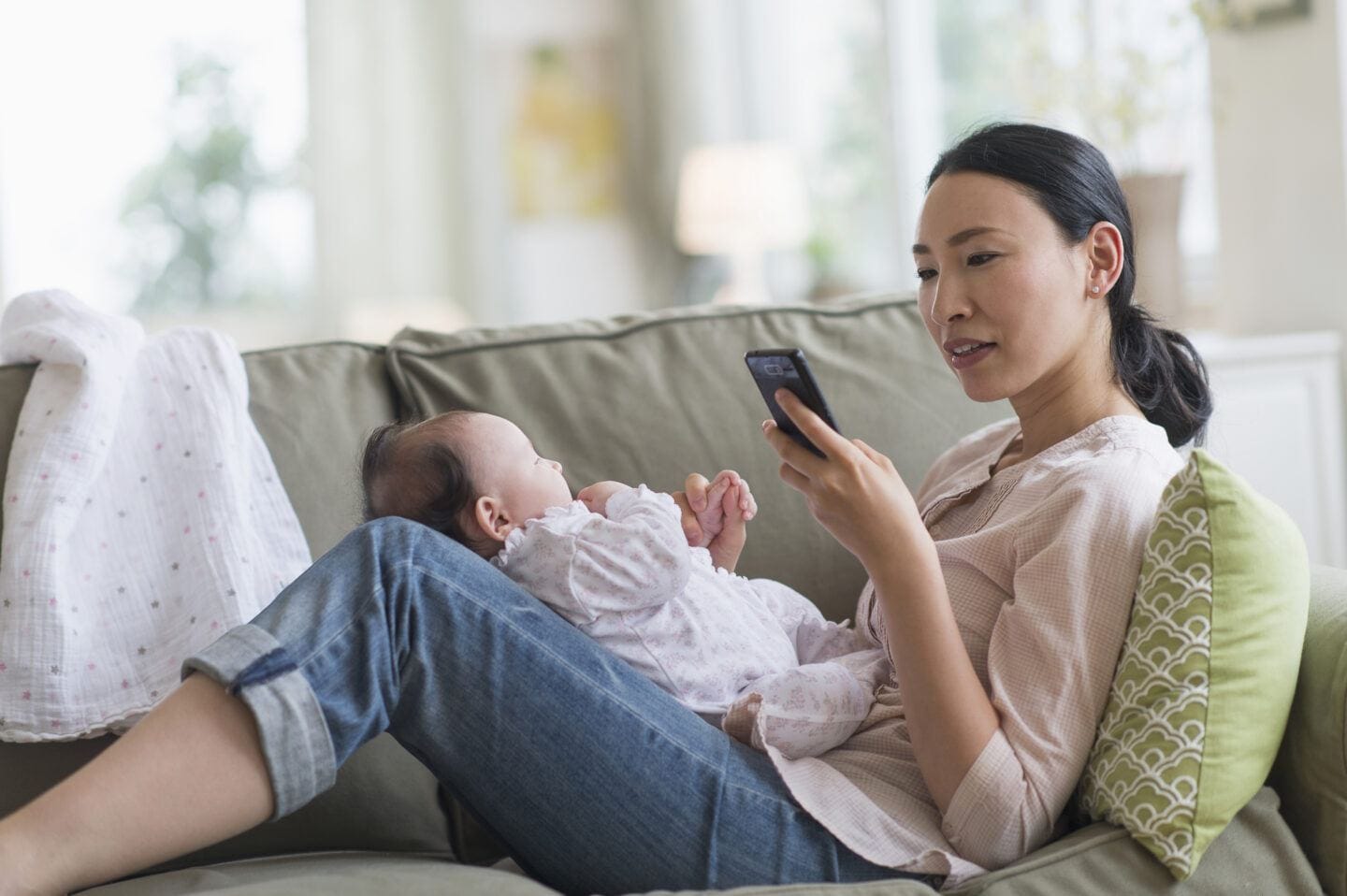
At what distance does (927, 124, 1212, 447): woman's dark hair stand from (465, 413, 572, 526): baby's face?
53 centimetres

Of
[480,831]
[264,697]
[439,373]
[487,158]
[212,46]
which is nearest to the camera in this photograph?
[264,697]

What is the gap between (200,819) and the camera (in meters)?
1.11

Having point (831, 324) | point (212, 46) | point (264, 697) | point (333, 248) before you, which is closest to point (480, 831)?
point (264, 697)

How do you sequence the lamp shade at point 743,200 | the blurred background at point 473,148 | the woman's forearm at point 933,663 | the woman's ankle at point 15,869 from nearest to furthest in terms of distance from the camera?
the woman's ankle at point 15,869, the woman's forearm at point 933,663, the lamp shade at point 743,200, the blurred background at point 473,148

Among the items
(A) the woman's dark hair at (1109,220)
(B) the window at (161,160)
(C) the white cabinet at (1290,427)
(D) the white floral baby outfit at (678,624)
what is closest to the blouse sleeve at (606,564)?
(D) the white floral baby outfit at (678,624)

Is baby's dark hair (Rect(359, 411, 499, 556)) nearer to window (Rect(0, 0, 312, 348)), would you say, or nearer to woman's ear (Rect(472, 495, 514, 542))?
woman's ear (Rect(472, 495, 514, 542))

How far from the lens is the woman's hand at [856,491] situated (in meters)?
1.18

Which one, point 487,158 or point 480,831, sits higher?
point 487,158

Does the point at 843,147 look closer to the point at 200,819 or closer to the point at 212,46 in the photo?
the point at 212,46

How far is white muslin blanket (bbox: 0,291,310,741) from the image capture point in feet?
4.82

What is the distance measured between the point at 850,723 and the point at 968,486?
1.04 feet

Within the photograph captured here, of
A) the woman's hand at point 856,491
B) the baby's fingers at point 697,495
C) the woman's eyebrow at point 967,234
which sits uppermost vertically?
the woman's eyebrow at point 967,234

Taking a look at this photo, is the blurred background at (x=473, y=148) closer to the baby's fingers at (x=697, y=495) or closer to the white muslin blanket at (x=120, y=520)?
the baby's fingers at (x=697, y=495)

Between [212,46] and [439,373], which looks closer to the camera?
[439,373]
